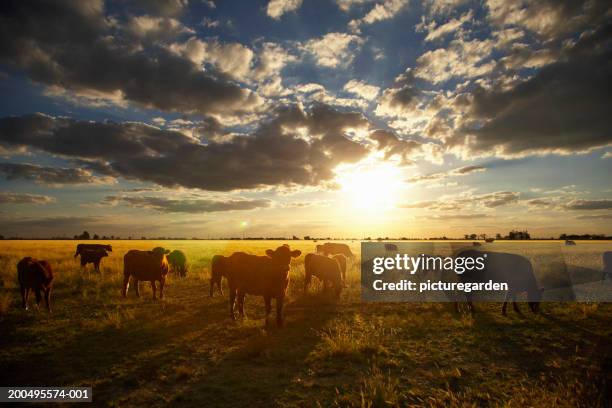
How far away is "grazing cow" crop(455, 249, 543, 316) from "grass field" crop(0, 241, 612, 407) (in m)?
0.74

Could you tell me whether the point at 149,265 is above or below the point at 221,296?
above

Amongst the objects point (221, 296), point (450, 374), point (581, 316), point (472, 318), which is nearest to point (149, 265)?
point (221, 296)

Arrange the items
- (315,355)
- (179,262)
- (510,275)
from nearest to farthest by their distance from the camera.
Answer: (315,355), (510,275), (179,262)

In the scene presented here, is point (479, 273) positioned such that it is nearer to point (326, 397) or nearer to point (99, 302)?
point (326, 397)

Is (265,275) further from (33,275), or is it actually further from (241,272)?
(33,275)

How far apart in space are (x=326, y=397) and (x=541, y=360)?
5.81 m

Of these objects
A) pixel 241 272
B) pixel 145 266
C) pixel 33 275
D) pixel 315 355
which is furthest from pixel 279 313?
pixel 33 275

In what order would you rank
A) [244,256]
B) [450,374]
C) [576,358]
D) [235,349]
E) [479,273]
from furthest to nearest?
[479,273]
[244,256]
[235,349]
[576,358]
[450,374]

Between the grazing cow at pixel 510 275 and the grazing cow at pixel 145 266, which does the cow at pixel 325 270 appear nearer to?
the grazing cow at pixel 510 275

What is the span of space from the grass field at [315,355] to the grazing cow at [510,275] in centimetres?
74

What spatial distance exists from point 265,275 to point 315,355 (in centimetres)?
349

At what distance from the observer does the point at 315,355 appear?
8.26m

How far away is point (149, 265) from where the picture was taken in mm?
14664

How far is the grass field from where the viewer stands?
6.24 metres
